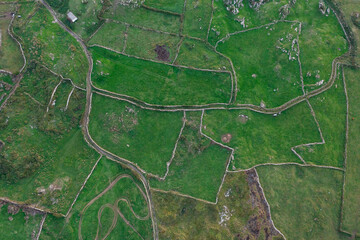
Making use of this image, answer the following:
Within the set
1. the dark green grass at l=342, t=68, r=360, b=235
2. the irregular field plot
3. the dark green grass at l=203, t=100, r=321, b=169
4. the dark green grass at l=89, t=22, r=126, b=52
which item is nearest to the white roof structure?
the dark green grass at l=89, t=22, r=126, b=52

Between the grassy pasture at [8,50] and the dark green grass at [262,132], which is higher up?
the grassy pasture at [8,50]

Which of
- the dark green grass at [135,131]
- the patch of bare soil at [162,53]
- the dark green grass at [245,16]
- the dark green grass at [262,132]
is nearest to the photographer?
the dark green grass at [135,131]

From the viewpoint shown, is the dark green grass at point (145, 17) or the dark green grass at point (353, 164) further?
the dark green grass at point (145, 17)

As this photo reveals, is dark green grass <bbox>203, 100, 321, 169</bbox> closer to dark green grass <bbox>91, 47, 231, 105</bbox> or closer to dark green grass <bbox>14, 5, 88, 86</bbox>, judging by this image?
dark green grass <bbox>91, 47, 231, 105</bbox>

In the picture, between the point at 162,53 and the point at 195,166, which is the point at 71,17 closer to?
the point at 162,53

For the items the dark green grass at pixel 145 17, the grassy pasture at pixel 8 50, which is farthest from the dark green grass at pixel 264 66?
the grassy pasture at pixel 8 50

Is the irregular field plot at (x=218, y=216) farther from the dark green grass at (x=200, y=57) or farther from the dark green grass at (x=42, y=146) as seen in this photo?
the dark green grass at (x=200, y=57)

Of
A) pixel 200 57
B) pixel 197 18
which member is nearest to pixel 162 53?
pixel 200 57
